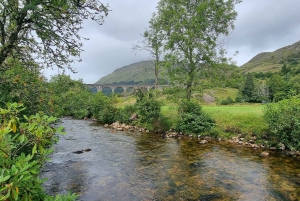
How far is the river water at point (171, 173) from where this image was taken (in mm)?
9039

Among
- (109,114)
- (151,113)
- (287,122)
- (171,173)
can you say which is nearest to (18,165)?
(171,173)

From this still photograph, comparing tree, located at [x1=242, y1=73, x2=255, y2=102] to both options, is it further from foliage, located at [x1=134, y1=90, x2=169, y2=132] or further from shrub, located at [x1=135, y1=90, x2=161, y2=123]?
shrub, located at [x1=135, y1=90, x2=161, y2=123]

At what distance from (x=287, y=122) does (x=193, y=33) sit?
1332 centimetres

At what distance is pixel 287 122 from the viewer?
51.4ft

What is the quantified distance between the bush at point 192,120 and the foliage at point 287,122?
601 cm

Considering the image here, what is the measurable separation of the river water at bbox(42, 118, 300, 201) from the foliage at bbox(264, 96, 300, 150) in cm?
144

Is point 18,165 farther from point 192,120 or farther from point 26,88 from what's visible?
point 192,120

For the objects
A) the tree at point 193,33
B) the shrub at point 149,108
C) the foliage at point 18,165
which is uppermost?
the tree at point 193,33

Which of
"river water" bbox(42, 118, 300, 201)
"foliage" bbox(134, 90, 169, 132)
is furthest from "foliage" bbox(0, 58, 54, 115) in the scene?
"foliage" bbox(134, 90, 169, 132)

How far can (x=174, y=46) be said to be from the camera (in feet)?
84.1

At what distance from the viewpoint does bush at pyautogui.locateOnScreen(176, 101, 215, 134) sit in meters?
21.6

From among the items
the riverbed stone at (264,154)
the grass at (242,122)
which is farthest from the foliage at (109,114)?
the riverbed stone at (264,154)

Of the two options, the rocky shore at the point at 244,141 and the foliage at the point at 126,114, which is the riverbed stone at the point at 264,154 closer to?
the rocky shore at the point at 244,141

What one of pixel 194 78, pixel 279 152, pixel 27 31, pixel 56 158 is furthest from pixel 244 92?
pixel 27 31
